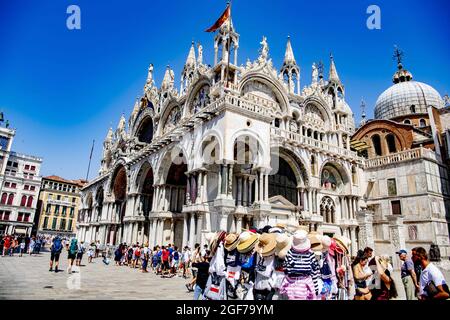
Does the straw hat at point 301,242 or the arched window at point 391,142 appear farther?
the arched window at point 391,142

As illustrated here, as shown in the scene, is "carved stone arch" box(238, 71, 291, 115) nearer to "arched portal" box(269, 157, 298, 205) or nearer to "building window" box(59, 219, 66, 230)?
"arched portal" box(269, 157, 298, 205)

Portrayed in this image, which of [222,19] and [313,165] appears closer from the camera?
[222,19]

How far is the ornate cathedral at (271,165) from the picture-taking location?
18500 millimetres

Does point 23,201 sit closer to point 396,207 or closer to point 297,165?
point 297,165

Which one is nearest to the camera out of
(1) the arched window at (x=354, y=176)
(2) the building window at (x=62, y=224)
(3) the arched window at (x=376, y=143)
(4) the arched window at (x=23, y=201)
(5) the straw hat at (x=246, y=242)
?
(5) the straw hat at (x=246, y=242)

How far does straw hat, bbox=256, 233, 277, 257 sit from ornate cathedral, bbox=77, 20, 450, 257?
10.2 metres

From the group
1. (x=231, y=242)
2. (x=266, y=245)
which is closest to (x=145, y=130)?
(x=231, y=242)

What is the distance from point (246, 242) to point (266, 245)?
0.47 meters

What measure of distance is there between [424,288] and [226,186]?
41.3 feet

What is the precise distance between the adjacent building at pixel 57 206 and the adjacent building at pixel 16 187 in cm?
744

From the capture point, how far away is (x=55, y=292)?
829 cm

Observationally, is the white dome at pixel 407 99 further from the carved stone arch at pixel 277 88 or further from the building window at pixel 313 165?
the carved stone arch at pixel 277 88

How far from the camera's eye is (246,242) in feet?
21.3

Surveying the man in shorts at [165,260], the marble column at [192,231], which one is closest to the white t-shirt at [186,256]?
the man in shorts at [165,260]
